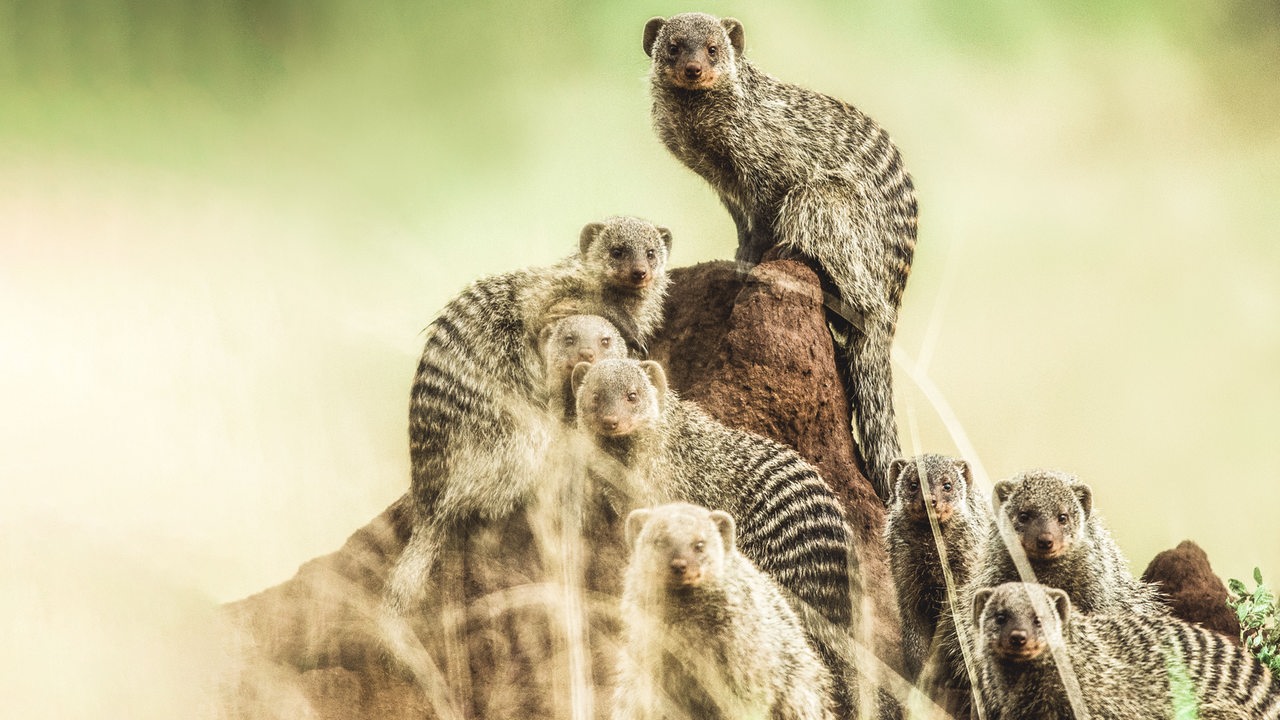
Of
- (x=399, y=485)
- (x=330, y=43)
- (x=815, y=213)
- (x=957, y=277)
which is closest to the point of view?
(x=330, y=43)

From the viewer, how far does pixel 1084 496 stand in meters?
1.76

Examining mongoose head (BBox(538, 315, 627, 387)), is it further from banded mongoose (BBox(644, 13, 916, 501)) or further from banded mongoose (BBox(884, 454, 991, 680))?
banded mongoose (BBox(884, 454, 991, 680))

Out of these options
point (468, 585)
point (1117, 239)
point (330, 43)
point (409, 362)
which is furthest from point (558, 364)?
point (1117, 239)

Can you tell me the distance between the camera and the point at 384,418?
5.79ft

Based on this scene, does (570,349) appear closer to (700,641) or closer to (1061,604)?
(700,641)

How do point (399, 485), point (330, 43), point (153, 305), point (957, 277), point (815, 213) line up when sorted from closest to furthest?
point (153, 305) < point (330, 43) < point (399, 485) < point (957, 277) < point (815, 213)

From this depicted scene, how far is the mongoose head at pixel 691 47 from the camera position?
2154 mm

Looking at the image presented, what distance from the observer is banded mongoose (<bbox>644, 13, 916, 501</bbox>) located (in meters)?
2.19

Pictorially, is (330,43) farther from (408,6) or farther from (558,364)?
(558,364)

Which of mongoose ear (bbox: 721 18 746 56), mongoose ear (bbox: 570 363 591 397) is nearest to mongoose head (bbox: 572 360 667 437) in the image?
mongoose ear (bbox: 570 363 591 397)

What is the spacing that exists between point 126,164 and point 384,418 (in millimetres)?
544

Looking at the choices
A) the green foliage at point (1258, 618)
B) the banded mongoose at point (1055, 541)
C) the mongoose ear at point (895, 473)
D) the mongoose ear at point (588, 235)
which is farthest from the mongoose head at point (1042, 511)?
the mongoose ear at point (588, 235)

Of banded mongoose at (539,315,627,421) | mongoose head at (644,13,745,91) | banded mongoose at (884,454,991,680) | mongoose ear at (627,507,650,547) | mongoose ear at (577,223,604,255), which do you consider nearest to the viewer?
mongoose ear at (627,507,650,547)

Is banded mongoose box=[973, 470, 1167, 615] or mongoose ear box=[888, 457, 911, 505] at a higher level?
mongoose ear box=[888, 457, 911, 505]
